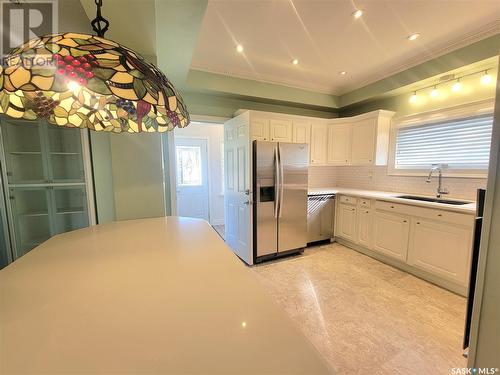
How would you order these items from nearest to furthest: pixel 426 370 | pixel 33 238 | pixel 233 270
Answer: pixel 233 270
pixel 426 370
pixel 33 238

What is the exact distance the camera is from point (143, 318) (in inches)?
23.5

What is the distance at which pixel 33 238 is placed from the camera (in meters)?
2.39

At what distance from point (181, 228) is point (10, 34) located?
185cm

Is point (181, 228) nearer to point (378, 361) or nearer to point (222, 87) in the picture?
point (378, 361)

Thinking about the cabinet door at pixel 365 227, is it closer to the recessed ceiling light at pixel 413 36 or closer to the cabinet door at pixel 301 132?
the cabinet door at pixel 301 132

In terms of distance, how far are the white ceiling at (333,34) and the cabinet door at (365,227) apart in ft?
6.70

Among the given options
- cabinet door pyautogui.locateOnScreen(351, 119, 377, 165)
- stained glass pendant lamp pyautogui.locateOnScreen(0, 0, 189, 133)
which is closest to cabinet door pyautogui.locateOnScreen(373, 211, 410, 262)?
cabinet door pyautogui.locateOnScreen(351, 119, 377, 165)

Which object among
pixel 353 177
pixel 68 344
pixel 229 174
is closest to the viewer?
pixel 68 344

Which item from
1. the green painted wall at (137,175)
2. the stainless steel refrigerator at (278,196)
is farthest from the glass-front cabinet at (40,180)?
the stainless steel refrigerator at (278,196)

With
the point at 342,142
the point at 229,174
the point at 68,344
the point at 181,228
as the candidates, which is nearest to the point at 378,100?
the point at 342,142

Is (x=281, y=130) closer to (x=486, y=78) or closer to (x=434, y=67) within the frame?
(x=434, y=67)

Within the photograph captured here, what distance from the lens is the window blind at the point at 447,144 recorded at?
7.98ft

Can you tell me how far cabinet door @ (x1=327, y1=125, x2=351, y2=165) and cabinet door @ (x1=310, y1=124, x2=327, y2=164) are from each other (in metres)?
0.10

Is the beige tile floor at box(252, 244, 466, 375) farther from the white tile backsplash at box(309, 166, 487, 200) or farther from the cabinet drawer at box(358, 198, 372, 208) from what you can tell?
the white tile backsplash at box(309, 166, 487, 200)
